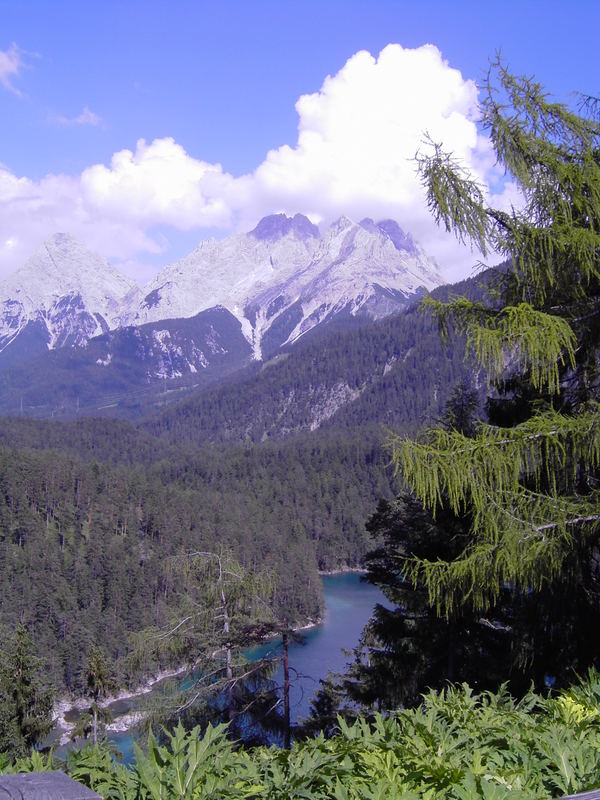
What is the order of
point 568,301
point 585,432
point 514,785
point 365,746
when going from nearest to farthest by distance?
point 514,785 < point 365,746 < point 585,432 < point 568,301

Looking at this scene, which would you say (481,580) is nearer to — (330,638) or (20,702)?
(20,702)

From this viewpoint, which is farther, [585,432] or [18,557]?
[18,557]

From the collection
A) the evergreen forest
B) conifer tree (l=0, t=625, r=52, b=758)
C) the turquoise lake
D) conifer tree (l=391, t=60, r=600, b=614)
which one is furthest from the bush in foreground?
the turquoise lake

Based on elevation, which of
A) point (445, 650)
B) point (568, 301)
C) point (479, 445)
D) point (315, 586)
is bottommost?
point (315, 586)

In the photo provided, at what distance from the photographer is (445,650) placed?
33.7ft

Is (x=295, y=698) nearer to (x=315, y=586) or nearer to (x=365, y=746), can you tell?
(x=365, y=746)

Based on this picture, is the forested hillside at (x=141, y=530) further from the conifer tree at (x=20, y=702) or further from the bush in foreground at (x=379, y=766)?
the bush in foreground at (x=379, y=766)

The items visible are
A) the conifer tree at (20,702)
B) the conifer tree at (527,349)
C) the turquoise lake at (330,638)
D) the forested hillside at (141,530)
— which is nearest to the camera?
the conifer tree at (527,349)

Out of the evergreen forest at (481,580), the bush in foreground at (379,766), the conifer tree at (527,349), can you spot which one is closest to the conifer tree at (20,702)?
the evergreen forest at (481,580)

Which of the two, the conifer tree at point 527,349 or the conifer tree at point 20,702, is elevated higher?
the conifer tree at point 527,349

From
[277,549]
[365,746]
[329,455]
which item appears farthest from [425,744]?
[329,455]

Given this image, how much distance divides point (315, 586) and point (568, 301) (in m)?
72.1

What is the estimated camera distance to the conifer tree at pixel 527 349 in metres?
5.46

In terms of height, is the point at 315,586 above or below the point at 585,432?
below
